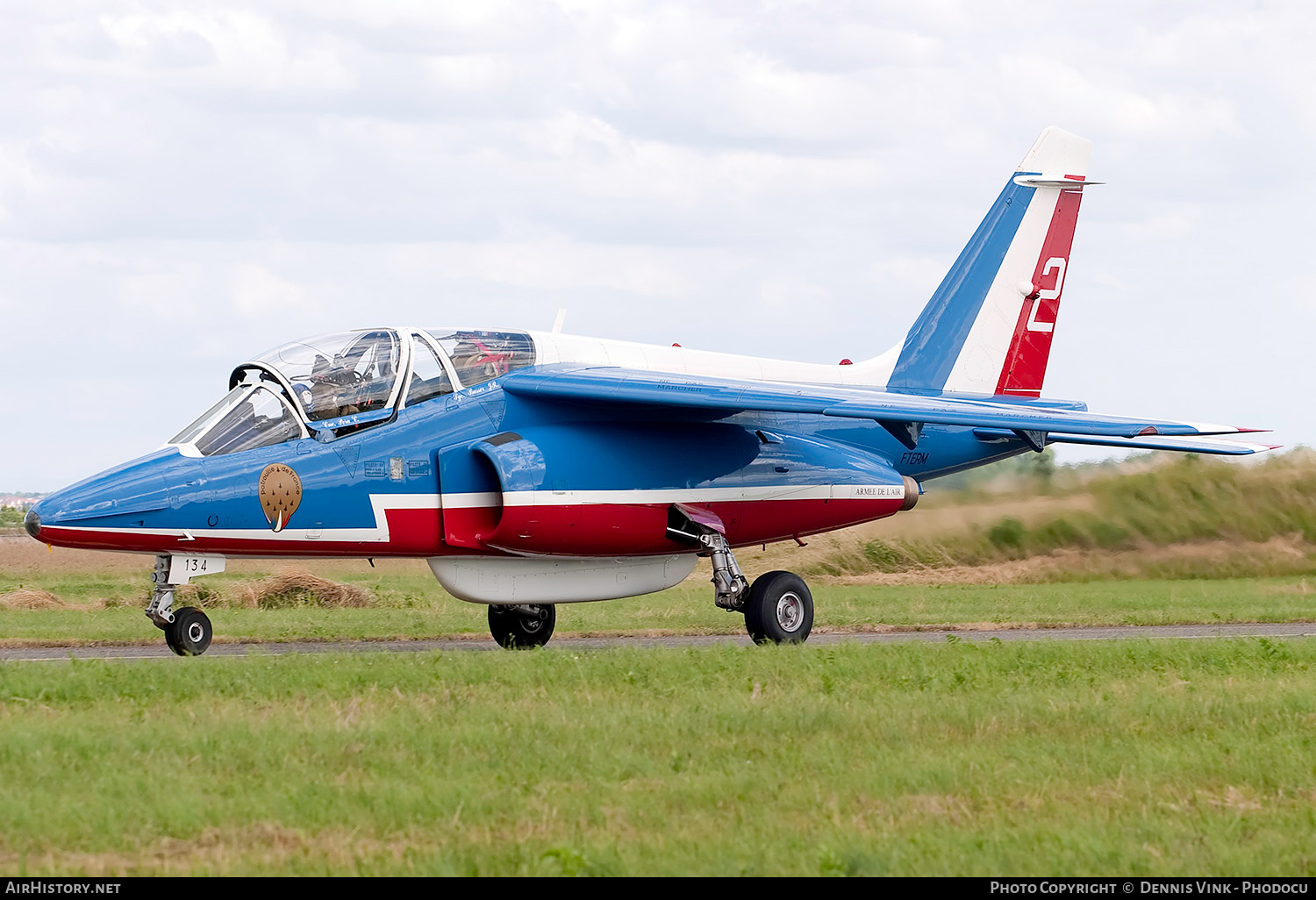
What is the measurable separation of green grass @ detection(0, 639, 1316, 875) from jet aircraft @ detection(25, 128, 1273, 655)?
81.4 inches

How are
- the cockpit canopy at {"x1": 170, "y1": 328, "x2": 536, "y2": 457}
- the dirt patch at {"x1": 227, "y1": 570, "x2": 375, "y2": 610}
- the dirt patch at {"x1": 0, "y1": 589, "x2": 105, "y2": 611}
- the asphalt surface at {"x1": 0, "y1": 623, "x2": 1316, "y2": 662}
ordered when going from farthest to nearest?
1. the dirt patch at {"x1": 227, "y1": 570, "x2": 375, "y2": 610}
2. the dirt patch at {"x1": 0, "y1": 589, "x2": 105, "y2": 611}
3. the asphalt surface at {"x1": 0, "y1": 623, "x2": 1316, "y2": 662}
4. the cockpit canopy at {"x1": 170, "y1": 328, "x2": 536, "y2": 457}

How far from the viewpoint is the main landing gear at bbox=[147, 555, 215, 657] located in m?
14.1

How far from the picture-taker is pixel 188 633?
14219mm

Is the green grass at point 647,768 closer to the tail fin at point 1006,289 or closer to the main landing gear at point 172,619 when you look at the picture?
the main landing gear at point 172,619

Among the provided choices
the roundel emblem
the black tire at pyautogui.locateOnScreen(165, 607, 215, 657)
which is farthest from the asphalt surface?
the roundel emblem

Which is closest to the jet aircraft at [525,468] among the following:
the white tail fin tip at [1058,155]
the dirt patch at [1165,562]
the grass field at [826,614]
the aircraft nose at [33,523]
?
the aircraft nose at [33,523]

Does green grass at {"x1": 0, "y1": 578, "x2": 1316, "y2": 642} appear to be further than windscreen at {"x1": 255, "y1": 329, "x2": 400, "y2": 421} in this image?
Yes

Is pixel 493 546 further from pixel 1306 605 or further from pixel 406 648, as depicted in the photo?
pixel 1306 605

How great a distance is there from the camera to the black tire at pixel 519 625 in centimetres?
1703

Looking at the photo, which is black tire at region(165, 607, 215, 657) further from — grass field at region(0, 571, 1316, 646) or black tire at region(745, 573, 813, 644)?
black tire at region(745, 573, 813, 644)

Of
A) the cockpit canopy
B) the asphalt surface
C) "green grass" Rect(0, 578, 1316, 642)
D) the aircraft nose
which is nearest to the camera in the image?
the aircraft nose

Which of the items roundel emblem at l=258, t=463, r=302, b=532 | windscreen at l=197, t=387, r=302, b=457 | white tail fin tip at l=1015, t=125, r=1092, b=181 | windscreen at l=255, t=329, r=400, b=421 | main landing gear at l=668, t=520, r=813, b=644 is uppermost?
white tail fin tip at l=1015, t=125, r=1092, b=181

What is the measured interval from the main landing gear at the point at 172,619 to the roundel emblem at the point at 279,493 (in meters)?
1.06

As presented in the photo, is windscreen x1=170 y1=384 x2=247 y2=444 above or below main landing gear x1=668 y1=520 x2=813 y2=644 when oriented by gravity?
above
